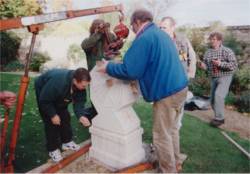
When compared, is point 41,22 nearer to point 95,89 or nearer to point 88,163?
point 95,89

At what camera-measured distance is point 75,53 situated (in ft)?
45.3

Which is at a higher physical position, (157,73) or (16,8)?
(16,8)

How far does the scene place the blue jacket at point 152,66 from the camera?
3.38 metres

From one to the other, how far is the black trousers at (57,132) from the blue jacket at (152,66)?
1170mm

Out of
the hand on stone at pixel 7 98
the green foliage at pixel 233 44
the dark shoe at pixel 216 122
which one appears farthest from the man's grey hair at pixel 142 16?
the green foliage at pixel 233 44

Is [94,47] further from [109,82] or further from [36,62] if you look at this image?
[36,62]

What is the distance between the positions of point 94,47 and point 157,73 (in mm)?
1686

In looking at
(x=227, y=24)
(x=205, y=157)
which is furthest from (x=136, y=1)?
(x=205, y=157)

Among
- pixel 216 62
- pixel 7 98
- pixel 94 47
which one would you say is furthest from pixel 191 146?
pixel 7 98

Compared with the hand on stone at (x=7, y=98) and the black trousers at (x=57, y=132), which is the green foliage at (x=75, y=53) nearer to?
the black trousers at (x=57, y=132)

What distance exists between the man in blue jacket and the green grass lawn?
2.56 feet

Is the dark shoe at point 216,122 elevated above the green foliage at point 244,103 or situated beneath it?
elevated above

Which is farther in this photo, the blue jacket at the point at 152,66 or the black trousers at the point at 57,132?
the black trousers at the point at 57,132

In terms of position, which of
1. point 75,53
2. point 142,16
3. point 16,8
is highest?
point 16,8
